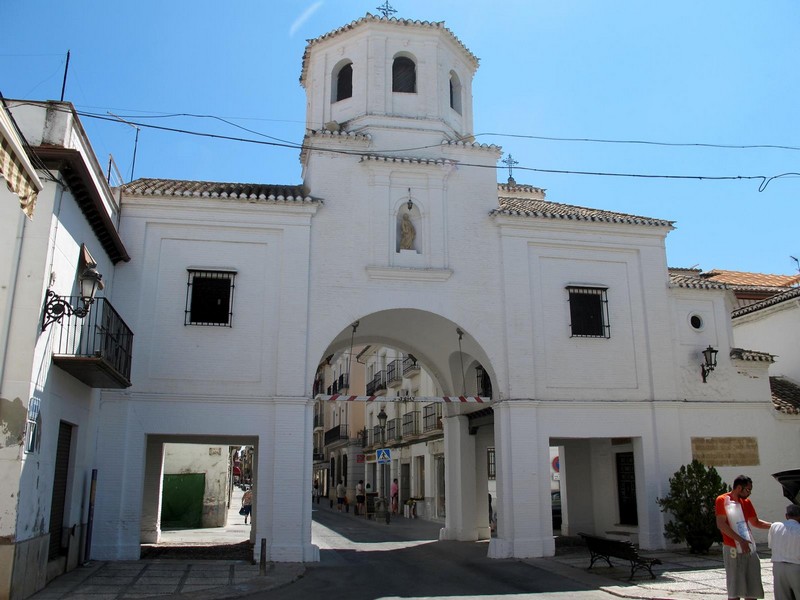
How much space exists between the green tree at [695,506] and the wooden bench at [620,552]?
2.51 m

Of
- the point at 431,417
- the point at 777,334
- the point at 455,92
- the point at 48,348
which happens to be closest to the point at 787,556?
the point at 48,348

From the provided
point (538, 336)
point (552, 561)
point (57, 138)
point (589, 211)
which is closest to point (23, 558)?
point (57, 138)

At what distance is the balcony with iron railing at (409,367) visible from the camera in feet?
96.1

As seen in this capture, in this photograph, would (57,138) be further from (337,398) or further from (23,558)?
(337,398)

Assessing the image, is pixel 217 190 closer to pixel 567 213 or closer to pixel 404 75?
pixel 404 75

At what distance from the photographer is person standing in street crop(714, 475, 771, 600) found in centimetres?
816

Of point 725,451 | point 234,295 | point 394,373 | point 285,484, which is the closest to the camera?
point 285,484

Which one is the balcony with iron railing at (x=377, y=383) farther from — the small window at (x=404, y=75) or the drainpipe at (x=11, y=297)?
the drainpipe at (x=11, y=297)

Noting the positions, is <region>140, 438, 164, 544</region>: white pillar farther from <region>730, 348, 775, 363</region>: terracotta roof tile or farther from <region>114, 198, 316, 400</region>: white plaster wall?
<region>730, 348, 775, 363</region>: terracotta roof tile

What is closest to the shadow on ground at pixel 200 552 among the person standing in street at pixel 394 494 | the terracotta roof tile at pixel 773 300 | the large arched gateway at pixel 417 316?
the large arched gateway at pixel 417 316

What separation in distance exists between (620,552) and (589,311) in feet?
20.2

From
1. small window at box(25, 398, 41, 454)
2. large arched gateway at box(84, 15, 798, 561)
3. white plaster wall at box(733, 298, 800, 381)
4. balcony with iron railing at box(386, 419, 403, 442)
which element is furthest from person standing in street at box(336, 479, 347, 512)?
small window at box(25, 398, 41, 454)

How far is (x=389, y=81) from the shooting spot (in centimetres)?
1777

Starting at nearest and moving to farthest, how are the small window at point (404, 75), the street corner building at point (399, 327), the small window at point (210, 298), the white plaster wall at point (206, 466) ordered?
1. the street corner building at point (399, 327)
2. the small window at point (210, 298)
3. the small window at point (404, 75)
4. the white plaster wall at point (206, 466)
